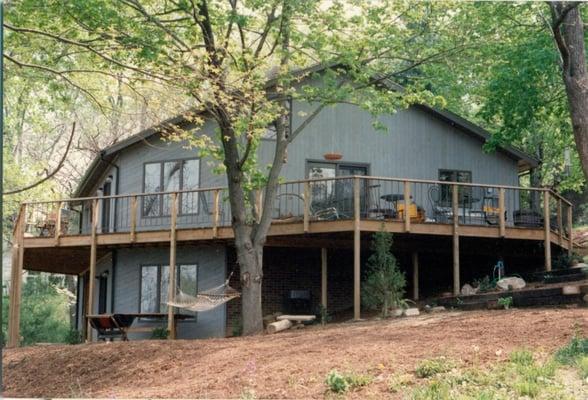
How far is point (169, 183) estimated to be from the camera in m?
19.5

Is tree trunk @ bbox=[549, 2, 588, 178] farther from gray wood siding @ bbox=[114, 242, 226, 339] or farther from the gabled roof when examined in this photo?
gray wood siding @ bbox=[114, 242, 226, 339]

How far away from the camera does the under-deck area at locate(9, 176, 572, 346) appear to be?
16500 millimetres

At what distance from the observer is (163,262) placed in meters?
19.2

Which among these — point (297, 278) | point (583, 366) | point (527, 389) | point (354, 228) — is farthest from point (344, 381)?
point (297, 278)

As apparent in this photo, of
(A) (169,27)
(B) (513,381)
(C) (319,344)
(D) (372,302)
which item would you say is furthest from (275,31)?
(B) (513,381)

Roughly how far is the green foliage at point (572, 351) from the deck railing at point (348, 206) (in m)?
7.35

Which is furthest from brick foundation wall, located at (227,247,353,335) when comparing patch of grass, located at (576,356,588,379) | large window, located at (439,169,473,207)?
patch of grass, located at (576,356,588,379)

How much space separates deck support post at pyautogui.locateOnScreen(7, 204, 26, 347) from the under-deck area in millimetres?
27

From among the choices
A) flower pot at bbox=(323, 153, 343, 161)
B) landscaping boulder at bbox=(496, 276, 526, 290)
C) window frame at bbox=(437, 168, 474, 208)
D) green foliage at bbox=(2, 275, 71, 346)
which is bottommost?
green foliage at bbox=(2, 275, 71, 346)

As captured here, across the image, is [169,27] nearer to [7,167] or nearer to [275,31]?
[275,31]

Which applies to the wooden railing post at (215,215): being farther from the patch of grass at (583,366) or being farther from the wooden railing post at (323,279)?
the patch of grass at (583,366)

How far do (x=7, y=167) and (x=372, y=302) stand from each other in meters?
15.5

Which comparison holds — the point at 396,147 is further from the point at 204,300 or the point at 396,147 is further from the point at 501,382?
the point at 501,382

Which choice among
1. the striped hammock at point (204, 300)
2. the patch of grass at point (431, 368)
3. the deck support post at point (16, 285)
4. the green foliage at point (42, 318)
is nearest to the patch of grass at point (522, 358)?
the patch of grass at point (431, 368)
